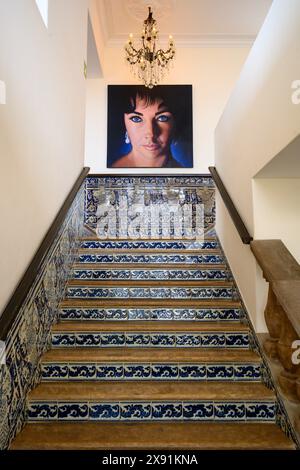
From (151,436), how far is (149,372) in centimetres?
42

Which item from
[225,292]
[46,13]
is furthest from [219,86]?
[225,292]

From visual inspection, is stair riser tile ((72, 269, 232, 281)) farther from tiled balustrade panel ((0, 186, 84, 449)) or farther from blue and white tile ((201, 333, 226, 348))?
blue and white tile ((201, 333, 226, 348))

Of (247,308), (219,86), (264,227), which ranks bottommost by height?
(247,308)

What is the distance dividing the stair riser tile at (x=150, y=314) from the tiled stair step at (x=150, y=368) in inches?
17.4

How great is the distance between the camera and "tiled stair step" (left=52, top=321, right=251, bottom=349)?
239 cm

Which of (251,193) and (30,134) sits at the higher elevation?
(30,134)

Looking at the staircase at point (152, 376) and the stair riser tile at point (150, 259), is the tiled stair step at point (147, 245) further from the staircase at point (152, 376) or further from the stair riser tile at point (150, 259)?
the staircase at point (152, 376)

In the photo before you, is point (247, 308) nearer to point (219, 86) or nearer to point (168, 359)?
point (168, 359)

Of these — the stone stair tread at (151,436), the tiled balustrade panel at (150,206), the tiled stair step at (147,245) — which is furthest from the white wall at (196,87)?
the stone stair tread at (151,436)

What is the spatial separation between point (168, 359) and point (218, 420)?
0.46 meters

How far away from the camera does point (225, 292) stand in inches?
112

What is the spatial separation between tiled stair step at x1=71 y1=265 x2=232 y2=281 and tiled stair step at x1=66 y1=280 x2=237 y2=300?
0.16 m

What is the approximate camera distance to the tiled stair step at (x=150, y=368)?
2.17 meters

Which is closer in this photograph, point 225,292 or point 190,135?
point 225,292
